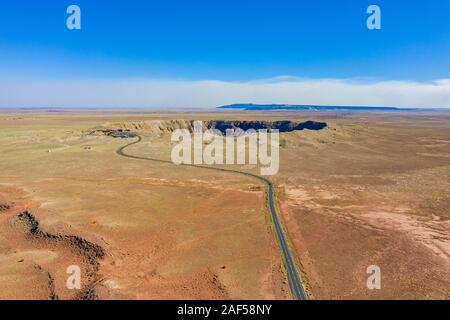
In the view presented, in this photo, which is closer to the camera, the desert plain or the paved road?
the paved road

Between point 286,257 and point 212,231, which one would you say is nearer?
point 286,257

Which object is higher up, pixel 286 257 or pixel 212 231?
pixel 212 231

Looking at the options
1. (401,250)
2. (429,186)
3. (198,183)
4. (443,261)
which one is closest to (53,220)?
(198,183)

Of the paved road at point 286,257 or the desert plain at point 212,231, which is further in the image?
the desert plain at point 212,231

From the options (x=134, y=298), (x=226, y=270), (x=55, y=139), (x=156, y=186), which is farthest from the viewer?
(x=55, y=139)

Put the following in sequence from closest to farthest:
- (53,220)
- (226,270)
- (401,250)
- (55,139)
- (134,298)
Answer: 1. (134,298)
2. (226,270)
3. (401,250)
4. (53,220)
5. (55,139)

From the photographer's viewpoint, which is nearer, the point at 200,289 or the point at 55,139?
the point at 200,289

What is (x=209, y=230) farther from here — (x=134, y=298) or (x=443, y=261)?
(x=443, y=261)
